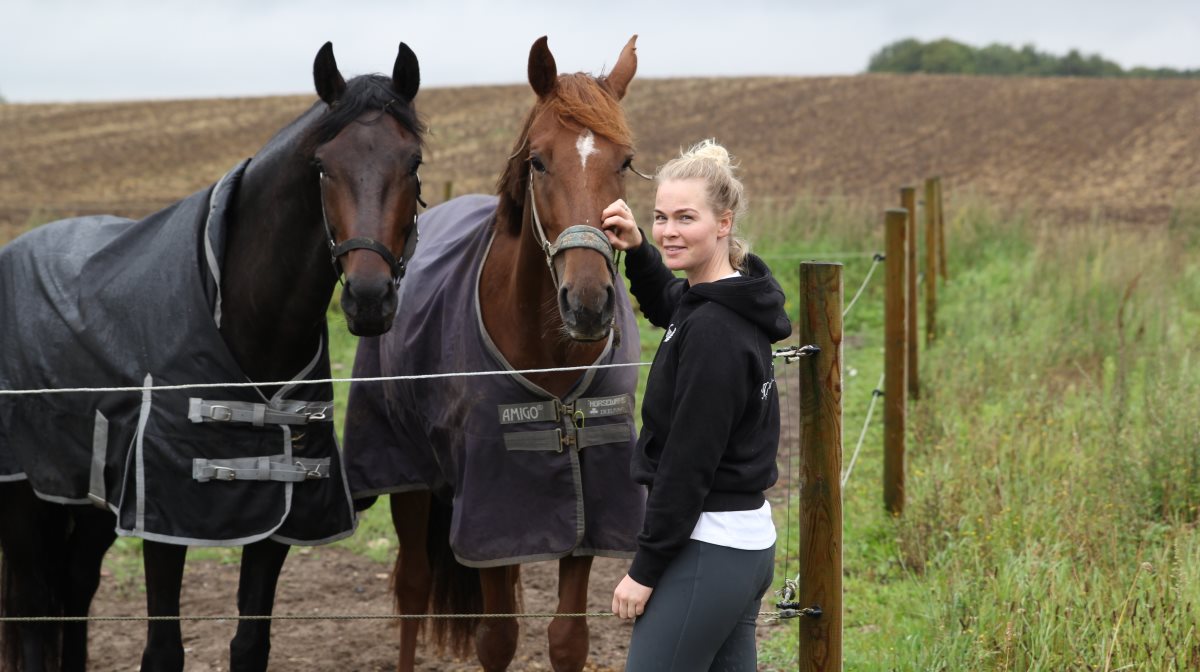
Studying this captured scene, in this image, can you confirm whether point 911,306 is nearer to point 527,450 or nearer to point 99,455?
point 527,450

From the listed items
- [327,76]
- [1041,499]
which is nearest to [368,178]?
[327,76]

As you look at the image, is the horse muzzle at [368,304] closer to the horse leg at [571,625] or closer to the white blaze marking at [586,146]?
the white blaze marking at [586,146]

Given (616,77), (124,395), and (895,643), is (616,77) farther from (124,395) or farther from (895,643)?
(895,643)

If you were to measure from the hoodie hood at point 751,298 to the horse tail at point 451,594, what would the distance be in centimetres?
239

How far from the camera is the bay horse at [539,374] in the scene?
3049mm

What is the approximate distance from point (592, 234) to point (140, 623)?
127 inches

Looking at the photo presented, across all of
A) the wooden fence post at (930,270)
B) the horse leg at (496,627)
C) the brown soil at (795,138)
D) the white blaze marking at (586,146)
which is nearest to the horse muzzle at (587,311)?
the white blaze marking at (586,146)

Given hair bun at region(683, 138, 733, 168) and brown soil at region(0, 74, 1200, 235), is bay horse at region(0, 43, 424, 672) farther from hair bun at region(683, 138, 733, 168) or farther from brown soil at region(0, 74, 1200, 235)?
brown soil at region(0, 74, 1200, 235)

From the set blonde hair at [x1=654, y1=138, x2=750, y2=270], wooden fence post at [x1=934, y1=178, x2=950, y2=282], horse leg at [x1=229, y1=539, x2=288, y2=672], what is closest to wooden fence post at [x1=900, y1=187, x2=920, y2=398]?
wooden fence post at [x1=934, y1=178, x2=950, y2=282]

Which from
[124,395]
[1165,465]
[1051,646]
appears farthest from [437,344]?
[1165,465]

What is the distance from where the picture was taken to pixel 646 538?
2205mm

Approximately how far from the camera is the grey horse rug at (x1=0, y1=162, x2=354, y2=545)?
3.19m

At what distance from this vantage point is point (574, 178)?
299 cm

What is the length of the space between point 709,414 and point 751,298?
256 millimetres
